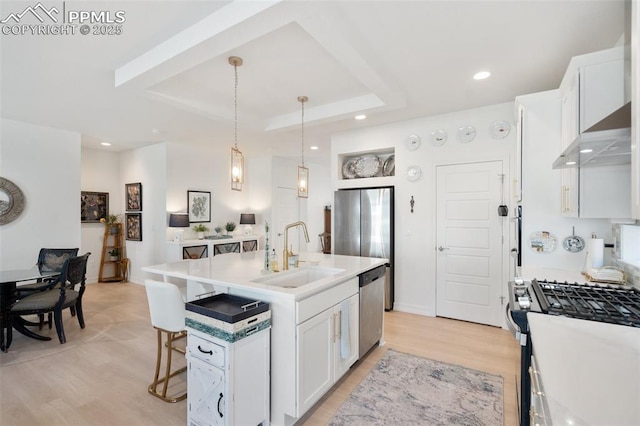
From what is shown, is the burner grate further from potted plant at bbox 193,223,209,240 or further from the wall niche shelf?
potted plant at bbox 193,223,209,240

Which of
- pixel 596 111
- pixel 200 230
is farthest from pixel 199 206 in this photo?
pixel 596 111

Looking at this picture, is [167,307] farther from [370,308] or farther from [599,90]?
[599,90]

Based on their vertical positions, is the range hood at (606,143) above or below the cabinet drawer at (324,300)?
above

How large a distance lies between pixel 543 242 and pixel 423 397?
5.43ft

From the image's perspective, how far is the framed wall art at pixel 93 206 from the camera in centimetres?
580

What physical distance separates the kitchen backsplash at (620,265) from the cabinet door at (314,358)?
204 centimetres

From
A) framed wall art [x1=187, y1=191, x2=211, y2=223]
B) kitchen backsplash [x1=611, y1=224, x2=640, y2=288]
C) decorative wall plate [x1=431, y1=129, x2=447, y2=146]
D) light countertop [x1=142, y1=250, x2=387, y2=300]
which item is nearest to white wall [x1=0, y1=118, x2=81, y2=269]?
framed wall art [x1=187, y1=191, x2=211, y2=223]

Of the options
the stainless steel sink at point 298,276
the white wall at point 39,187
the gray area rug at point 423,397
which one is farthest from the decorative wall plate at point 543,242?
the white wall at point 39,187

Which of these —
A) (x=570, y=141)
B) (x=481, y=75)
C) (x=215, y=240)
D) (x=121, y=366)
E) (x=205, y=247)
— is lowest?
(x=121, y=366)

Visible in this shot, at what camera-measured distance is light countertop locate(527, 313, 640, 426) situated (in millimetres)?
803

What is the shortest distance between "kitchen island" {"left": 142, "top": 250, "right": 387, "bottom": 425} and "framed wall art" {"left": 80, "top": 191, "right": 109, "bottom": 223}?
15.1 ft

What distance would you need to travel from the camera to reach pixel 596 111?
6.29 feet

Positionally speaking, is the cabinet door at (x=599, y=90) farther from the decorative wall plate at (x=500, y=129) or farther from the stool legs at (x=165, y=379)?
the stool legs at (x=165, y=379)

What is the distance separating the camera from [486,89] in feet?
10.2
